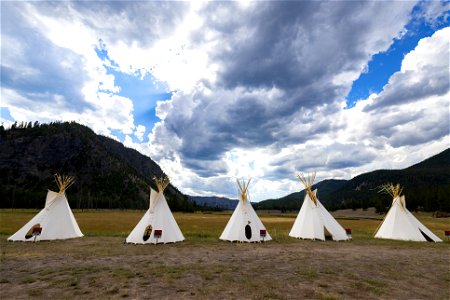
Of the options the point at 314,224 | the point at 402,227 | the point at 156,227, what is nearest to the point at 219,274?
the point at 156,227

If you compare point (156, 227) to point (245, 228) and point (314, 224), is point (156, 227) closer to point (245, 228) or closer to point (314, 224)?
point (245, 228)

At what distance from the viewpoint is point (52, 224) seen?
2419cm

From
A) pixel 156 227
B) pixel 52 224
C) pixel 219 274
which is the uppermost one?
pixel 52 224

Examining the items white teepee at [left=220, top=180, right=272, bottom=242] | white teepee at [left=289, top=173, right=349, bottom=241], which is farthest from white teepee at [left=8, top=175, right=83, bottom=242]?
white teepee at [left=289, top=173, right=349, bottom=241]

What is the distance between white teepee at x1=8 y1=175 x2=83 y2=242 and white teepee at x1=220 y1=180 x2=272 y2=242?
1297 cm

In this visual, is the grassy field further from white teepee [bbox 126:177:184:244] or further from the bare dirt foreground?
white teepee [bbox 126:177:184:244]

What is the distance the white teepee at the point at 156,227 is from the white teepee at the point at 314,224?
1074 centimetres

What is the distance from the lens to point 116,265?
13.4m

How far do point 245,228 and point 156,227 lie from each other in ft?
22.8

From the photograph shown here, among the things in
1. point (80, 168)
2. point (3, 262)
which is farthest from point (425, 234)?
point (80, 168)

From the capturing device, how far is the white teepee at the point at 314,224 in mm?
25406

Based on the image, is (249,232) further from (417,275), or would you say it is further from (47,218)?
(47,218)

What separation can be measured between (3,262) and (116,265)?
571 cm

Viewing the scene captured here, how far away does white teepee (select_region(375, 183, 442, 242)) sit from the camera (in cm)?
2605
